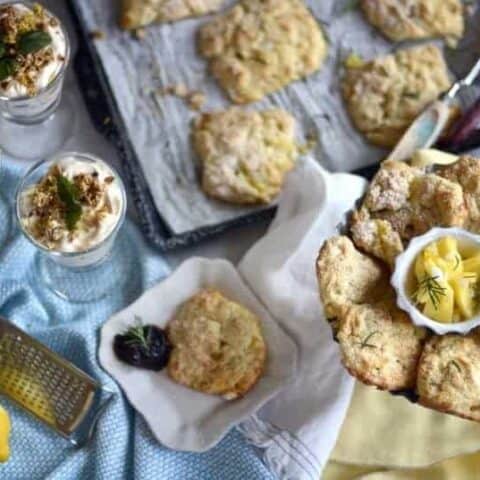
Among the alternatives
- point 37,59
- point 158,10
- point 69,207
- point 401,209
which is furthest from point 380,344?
point 158,10

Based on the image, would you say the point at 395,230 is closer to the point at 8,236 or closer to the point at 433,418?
the point at 433,418

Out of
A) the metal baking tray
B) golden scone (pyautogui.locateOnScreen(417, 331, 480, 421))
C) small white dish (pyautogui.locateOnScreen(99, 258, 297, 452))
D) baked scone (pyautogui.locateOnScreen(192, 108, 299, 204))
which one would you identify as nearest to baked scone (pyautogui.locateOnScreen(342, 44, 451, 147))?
baked scone (pyautogui.locateOnScreen(192, 108, 299, 204))

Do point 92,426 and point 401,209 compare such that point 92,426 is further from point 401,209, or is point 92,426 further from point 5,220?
point 401,209

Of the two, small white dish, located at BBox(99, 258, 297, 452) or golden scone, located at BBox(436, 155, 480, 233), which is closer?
golden scone, located at BBox(436, 155, 480, 233)

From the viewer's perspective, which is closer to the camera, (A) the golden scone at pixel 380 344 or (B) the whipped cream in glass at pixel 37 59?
(A) the golden scone at pixel 380 344

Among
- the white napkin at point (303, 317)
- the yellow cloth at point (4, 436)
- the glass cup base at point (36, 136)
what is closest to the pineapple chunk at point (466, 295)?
the white napkin at point (303, 317)

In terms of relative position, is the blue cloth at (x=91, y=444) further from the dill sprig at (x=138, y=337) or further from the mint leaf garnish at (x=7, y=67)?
Result: the mint leaf garnish at (x=7, y=67)

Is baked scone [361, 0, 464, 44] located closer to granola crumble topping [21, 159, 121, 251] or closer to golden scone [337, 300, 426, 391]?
granola crumble topping [21, 159, 121, 251]
